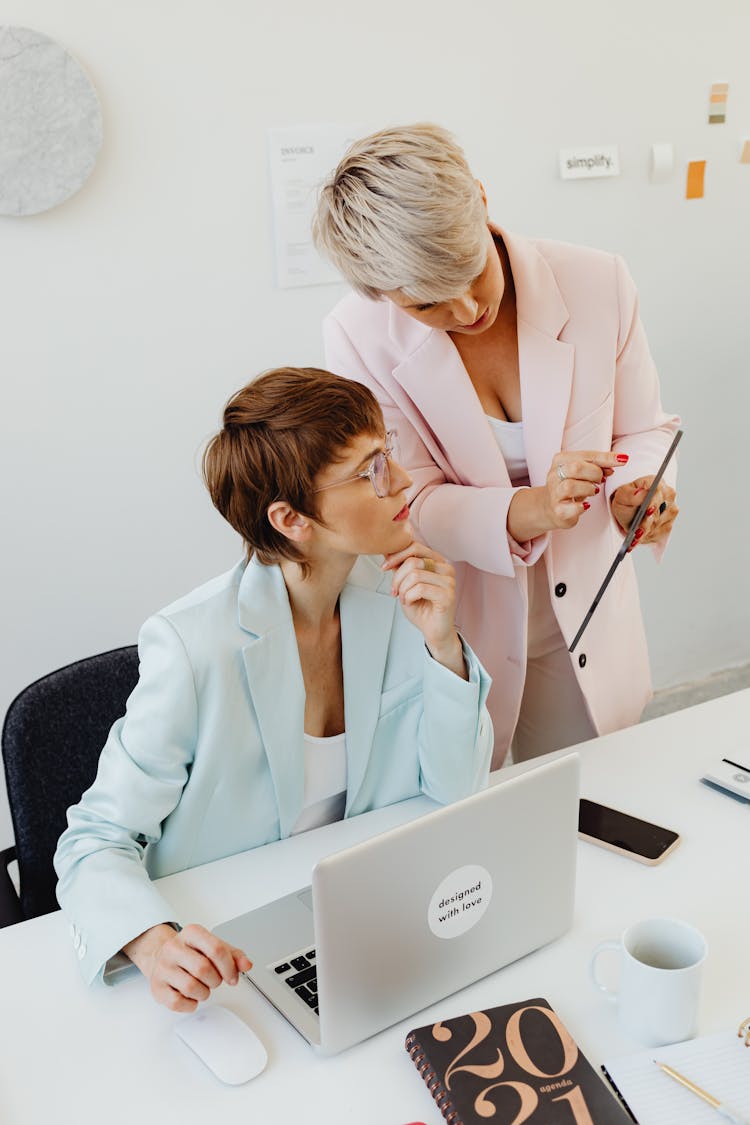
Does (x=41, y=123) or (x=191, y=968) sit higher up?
(x=41, y=123)

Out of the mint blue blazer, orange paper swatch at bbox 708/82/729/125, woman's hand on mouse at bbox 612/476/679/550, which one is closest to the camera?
the mint blue blazer

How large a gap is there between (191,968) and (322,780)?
1.42ft

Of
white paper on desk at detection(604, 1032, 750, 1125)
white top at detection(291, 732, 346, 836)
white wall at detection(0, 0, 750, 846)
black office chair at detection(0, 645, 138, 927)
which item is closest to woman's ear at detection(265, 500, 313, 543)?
white top at detection(291, 732, 346, 836)

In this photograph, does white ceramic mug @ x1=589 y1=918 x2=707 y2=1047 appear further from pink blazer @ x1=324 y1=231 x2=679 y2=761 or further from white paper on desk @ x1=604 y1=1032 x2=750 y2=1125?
pink blazer @ x1=324 y1=231 x2=679 y2=761

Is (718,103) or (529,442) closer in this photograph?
(529,442)

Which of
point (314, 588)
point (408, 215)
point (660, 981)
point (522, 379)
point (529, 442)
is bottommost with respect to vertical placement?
point (660, 981)

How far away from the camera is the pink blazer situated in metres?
1.72

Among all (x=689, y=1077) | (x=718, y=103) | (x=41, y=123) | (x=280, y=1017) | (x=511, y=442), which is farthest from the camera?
(x=718, y=103)

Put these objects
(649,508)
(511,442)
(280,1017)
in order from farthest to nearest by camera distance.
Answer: (511,442) < (649,508) < (280,1017)

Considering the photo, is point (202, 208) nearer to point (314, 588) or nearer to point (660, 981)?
point (314, 588)

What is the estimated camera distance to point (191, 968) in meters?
1.09

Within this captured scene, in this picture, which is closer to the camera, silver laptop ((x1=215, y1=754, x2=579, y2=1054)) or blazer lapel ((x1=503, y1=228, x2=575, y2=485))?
silver laptop ((x1=215, y1=754, x2=579, y2=1054))

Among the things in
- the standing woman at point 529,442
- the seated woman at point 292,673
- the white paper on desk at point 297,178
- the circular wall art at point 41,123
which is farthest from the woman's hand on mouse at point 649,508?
the circular wall art at point 41,123

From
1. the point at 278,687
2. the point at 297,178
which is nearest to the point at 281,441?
the point at 278,687
